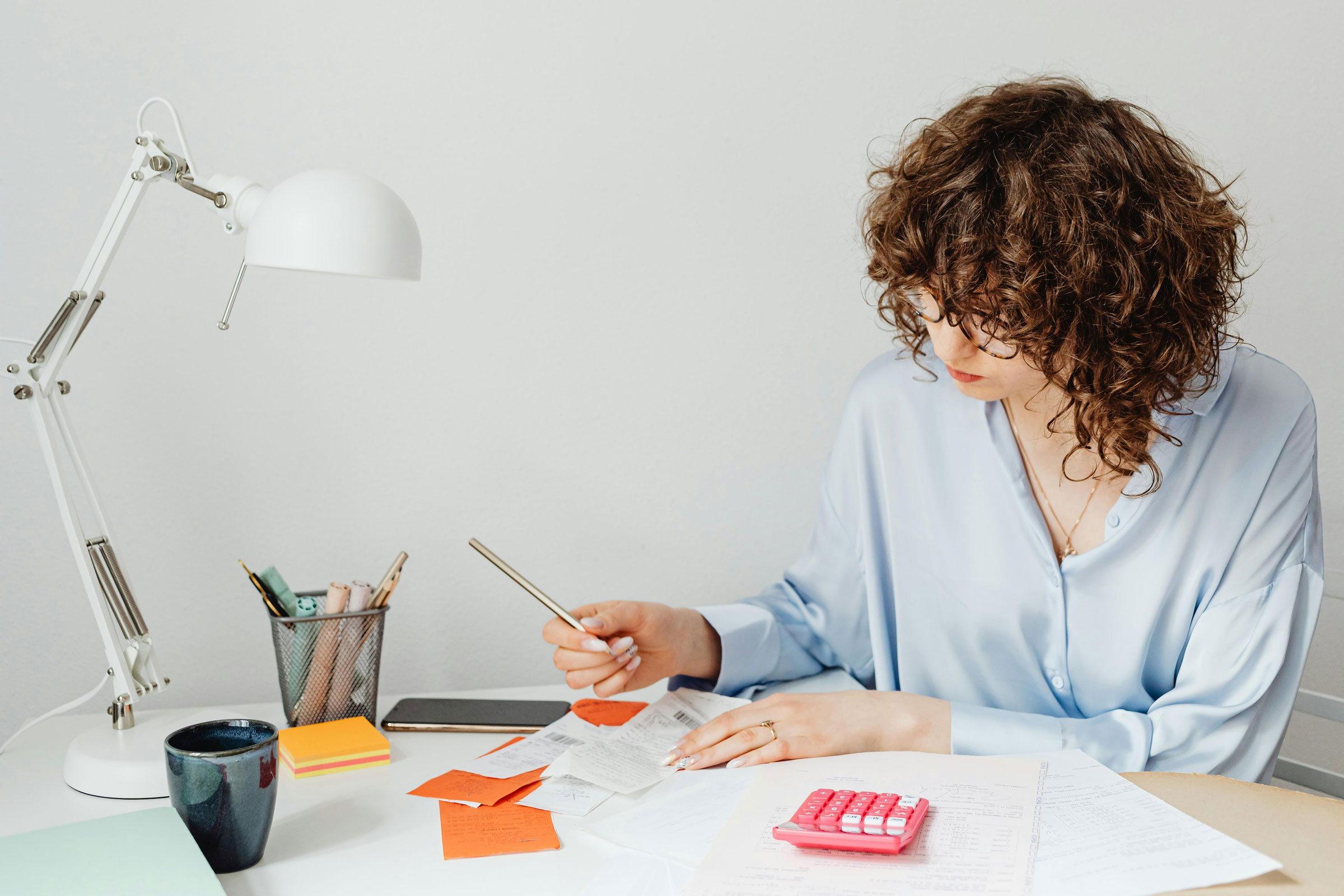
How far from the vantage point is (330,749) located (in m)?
0.94

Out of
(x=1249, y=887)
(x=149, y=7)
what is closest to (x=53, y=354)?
(x=149, y=7)

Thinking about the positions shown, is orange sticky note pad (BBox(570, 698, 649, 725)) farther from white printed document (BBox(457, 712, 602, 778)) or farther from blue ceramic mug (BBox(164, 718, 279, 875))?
blue ceramic mug (BBox(164, 718, 279, 875))

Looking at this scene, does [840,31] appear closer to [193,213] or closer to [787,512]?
[787,512]

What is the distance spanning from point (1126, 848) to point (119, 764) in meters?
0.83

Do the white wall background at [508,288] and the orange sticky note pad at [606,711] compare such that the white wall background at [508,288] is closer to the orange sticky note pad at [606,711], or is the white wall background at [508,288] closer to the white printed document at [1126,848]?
the orange sticky note pad at [606,711]

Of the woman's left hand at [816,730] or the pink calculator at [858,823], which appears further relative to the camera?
the woman's left hand at [816,730]

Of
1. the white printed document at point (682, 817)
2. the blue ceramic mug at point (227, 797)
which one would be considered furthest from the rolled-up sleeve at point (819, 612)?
the blue ceramic mug at point (227, 797)

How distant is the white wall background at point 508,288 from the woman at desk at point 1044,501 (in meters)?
0.27

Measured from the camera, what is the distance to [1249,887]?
62 centimetres

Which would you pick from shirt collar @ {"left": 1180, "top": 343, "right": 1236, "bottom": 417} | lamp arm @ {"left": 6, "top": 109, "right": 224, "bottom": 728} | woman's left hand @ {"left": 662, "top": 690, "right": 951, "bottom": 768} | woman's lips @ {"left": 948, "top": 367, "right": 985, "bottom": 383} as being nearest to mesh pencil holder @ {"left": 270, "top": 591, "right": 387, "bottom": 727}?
lamp arm @ {"left": 6, "top": 109, "right": 224, "bottom": 728}

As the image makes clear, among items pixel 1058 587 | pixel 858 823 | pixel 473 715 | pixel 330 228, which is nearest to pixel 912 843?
pixel 858 823

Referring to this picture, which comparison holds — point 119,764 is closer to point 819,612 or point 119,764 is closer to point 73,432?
point 73,432

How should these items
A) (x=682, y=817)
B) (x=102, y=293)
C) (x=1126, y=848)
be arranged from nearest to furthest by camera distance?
1. (x=1126, y=848)
2. (x=682, y=817)
3. (x=102, y=293)

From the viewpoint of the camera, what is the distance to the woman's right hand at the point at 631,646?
990mm
